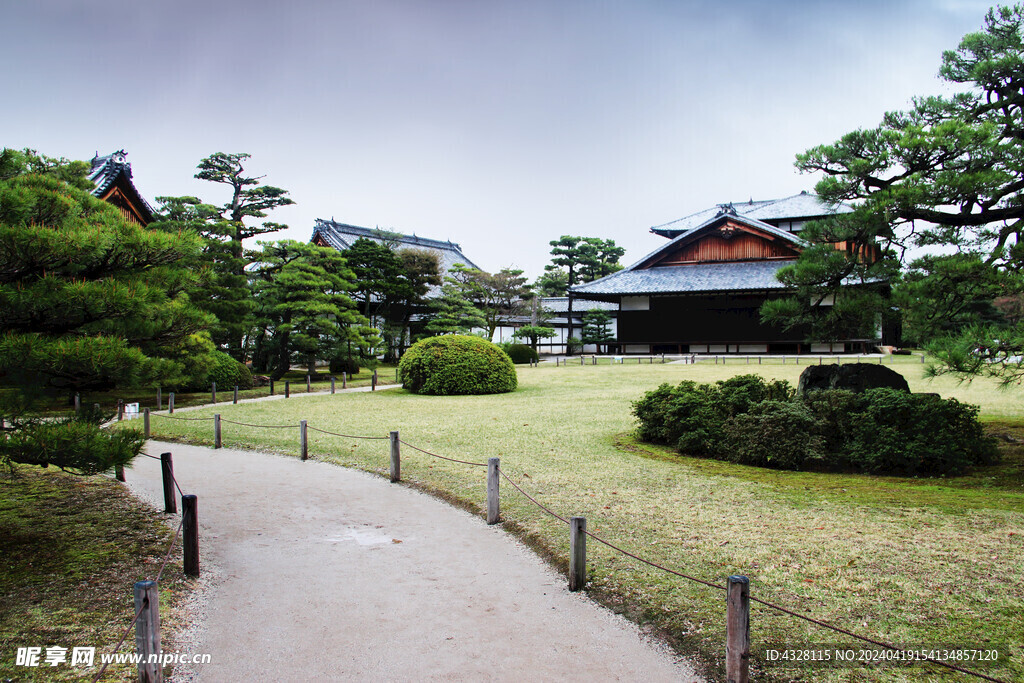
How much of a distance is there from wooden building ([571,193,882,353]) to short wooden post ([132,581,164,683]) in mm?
32358

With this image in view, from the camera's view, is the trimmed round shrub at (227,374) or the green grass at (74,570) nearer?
the green grass at (74,570)

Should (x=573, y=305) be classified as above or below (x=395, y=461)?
above

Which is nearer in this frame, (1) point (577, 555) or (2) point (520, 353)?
(1) point (577, 555)

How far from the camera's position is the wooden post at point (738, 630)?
123 inches

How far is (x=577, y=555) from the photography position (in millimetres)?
4625

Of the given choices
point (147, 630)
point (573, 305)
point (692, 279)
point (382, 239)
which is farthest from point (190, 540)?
point (573, 305)

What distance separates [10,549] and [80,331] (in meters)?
2.05

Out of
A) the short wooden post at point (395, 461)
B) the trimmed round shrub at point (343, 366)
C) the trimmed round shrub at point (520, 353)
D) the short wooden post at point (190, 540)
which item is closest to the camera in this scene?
the short wooden post at point (190, 540)

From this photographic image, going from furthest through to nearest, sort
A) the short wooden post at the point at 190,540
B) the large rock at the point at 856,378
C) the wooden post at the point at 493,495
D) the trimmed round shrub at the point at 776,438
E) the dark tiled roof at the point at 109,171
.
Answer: the dark tiled roof at the point at 109,171, the large rock at the point at 856,378, the trimmed round shrub at the point at 776,438, the wooden post at the point at 493,495, the short wooden post at the point at 190,540

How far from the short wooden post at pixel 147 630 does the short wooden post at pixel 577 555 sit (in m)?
2.62

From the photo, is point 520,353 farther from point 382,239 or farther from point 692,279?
point 382,239

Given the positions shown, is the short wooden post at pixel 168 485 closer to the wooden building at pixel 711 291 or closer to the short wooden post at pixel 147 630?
the short wooden post at pixel 147 630

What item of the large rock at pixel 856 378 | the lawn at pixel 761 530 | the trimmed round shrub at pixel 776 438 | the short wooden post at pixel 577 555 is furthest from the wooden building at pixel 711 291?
the short wooden post at pixel 577 555

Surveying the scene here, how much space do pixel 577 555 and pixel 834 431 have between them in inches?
228
